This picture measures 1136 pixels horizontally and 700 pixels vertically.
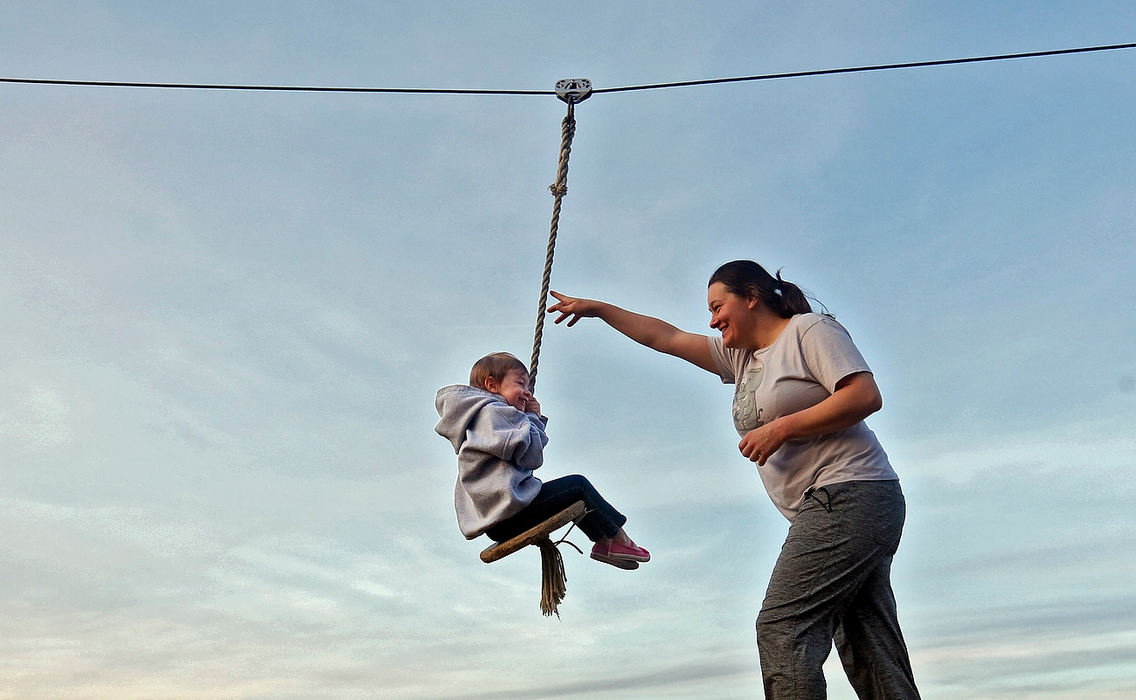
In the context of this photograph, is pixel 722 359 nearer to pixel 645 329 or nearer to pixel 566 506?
pixel 645 329

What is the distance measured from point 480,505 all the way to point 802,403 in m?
1.25

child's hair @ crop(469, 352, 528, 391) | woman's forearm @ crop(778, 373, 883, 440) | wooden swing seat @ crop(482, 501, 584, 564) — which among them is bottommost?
woman's forearm @ crop(778, 373, 883, 440)

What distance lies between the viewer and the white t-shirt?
3.24m

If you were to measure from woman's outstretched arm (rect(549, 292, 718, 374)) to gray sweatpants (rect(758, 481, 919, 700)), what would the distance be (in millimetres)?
879

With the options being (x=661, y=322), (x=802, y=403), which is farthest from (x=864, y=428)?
(x=661, y=322)

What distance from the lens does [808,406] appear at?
10.9 feet

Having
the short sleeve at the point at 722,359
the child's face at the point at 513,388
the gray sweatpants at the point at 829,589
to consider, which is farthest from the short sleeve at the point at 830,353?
the child's face at the point at 513,388

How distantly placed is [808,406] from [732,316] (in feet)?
1.30

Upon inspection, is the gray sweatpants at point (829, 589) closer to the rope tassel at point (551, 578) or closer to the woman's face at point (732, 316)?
the woman's face at point (732, 316)

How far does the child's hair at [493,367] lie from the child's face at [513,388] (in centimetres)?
2

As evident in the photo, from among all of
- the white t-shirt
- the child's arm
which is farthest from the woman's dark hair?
the child's arm

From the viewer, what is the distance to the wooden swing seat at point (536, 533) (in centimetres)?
396

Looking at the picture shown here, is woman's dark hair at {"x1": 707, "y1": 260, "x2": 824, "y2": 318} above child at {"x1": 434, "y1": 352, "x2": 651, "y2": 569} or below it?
above

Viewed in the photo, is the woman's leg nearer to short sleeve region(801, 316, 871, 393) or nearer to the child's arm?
the child's arm
